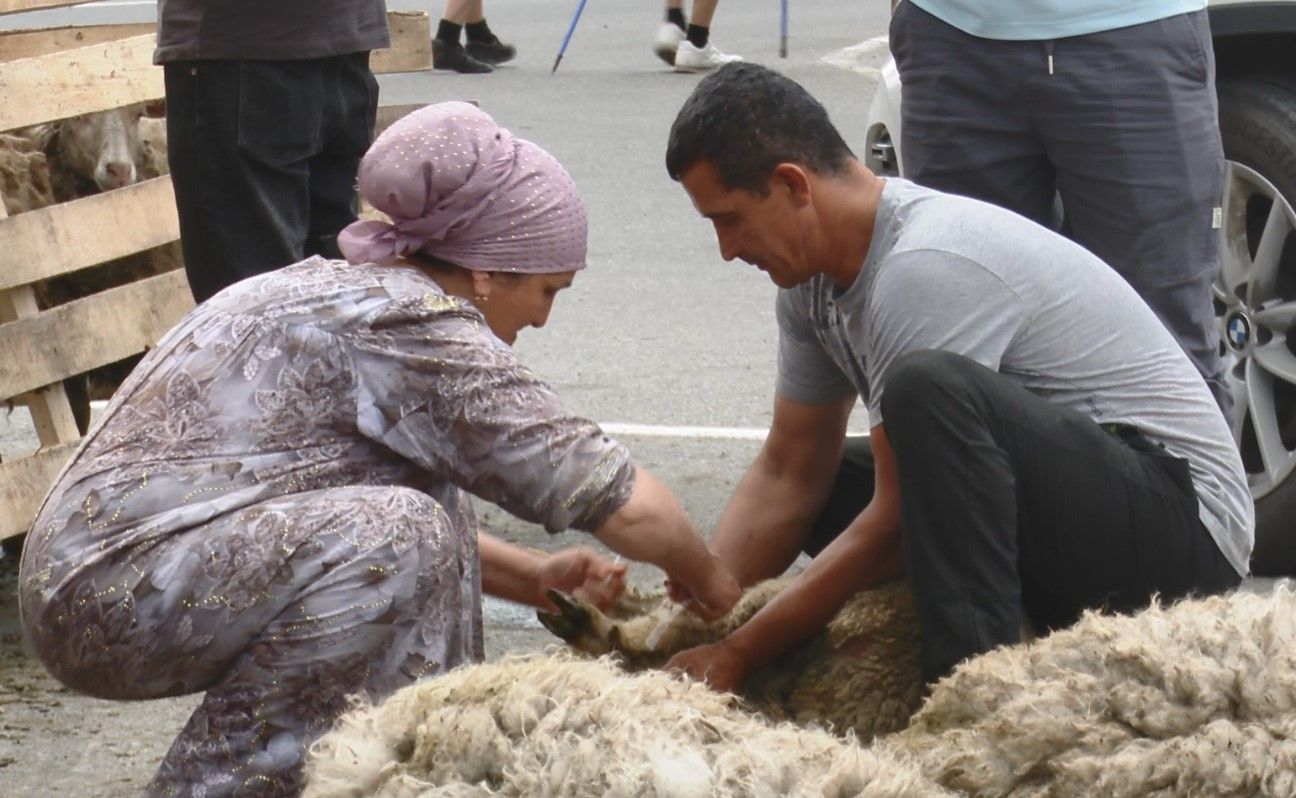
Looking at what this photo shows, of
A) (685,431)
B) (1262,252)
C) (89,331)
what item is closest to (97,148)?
(89,331)

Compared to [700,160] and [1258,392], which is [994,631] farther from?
[1258,392]

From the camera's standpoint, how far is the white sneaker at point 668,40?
454 inches

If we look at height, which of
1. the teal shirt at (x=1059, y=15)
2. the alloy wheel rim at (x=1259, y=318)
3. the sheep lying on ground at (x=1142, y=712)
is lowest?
the alloy wheel rim at (x=1259, y=318)

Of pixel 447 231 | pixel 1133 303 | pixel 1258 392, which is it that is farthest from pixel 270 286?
pixel 1258 392

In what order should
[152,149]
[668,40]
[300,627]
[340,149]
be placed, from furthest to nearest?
1. [668,40]
2. [152,149]
3. [340,149]
4. [300,627]

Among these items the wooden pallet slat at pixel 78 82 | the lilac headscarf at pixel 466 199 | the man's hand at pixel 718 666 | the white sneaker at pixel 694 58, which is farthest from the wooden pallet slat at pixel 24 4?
the white sneaker at pixel 694 58

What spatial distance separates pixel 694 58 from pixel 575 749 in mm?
10084

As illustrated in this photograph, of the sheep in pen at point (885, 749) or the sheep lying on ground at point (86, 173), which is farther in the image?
the sheep lying on ground at point (86, 173)

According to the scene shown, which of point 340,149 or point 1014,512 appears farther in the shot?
point 340,149

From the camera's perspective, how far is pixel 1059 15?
142 inches

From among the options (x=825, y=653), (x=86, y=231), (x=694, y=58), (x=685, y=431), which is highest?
(x=86, y=231)

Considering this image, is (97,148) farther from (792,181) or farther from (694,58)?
(694,58)

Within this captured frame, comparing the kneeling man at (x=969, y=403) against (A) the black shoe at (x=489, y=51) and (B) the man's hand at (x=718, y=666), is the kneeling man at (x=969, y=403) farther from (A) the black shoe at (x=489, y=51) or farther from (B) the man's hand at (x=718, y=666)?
(A) the black shoe at (x=489, y=51)

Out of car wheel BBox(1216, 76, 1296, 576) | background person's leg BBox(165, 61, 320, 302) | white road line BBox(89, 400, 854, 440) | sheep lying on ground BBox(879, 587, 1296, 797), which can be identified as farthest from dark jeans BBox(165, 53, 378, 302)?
sheep lying on ground BBox(879, 587, 1296, 797)
